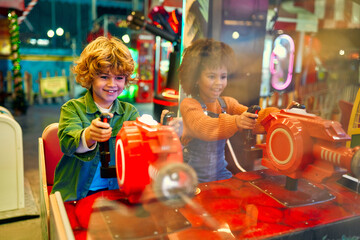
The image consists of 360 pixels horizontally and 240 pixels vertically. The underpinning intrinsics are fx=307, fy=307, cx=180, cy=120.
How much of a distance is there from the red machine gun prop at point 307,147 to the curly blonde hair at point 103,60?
439mm

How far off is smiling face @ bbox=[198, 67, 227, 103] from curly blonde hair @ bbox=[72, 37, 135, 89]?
228mm

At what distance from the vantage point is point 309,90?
1.34 metres

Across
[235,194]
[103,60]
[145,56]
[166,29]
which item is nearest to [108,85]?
Answer: [103,60]

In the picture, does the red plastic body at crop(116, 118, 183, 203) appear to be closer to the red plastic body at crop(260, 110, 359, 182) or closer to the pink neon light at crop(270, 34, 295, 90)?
the red plastic body at crop(260, 110, 359, 182)

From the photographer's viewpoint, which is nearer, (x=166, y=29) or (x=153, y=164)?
(x=153, y=164)

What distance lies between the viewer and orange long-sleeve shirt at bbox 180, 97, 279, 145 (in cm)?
90

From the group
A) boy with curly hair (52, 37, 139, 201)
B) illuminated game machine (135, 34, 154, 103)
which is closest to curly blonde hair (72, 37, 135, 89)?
boy with curly hair (52, 37, 139, 201)

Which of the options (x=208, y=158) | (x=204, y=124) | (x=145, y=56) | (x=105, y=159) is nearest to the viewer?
(x=105, y=159)

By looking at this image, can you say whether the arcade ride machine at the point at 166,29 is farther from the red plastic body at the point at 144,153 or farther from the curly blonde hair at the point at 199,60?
the red plastic body at the point at 144,153

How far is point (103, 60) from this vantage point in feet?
2.63

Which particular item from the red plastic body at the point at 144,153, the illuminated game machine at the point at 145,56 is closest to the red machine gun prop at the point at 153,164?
the red plastic body at the point at 144,153

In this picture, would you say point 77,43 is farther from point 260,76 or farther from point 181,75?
point 260,76

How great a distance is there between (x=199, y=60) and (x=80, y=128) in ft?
1.32

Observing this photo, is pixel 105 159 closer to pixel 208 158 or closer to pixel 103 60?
pixel 103 60
